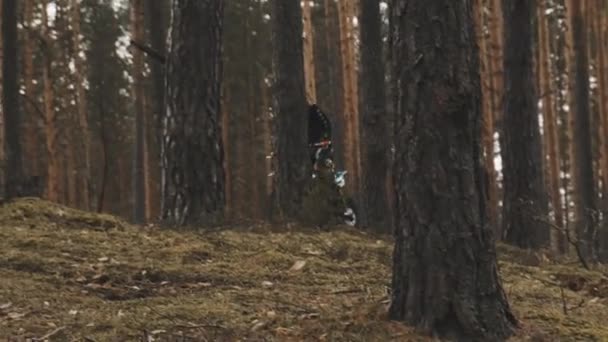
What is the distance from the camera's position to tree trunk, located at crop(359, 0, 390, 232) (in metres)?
10.2

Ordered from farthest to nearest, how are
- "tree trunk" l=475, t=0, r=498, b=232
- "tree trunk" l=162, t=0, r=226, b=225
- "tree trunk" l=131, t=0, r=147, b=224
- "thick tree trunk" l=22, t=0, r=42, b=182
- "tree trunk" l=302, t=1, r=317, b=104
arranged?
"thick tree trunk" l=22, t=0, r=42, b=182
"tree trunk" l=131, t=0, r=147, b=224
"tree trunk" l=475, t=0, r=498, b=232
"tree trunk" l=302, t=1, r=317, b=104
"tree trunk" l=162, t=0, r=226, b=225

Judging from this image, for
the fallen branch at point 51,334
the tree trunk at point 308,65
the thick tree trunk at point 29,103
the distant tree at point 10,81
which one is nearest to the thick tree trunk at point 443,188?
the fallen branch at point 51,334

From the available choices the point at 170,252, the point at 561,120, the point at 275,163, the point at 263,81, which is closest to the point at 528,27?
the point at 275,163

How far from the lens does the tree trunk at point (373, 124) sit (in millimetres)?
10195

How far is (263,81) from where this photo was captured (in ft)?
91.9

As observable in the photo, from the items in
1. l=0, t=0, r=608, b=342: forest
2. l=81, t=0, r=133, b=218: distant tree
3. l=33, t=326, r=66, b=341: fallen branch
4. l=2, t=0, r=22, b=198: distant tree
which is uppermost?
l=81, t=0, r=133, b=218: distant tree

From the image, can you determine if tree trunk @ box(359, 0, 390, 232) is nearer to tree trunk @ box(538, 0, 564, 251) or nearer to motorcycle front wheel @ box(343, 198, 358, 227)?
motorcycle front wheel @ box(343, 198, 358, 227)

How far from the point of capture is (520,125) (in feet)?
29.9

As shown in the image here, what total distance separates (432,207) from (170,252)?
96.0 inches

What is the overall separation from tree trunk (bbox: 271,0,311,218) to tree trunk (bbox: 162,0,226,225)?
1.59 metres

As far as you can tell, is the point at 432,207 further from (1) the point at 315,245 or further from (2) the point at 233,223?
(2) the point at 233,223

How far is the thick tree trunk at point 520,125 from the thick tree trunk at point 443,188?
5.83m

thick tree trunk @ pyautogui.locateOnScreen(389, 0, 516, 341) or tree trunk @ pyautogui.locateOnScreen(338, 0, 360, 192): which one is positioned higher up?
tree trunk @ pyautogui.locateOnScreen(338, 0, 360, 192)

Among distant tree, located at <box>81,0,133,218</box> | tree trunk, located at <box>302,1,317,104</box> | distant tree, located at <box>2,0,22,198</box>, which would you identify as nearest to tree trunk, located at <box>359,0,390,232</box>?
tree trunk, located at <box>302,1,317,104</box>
